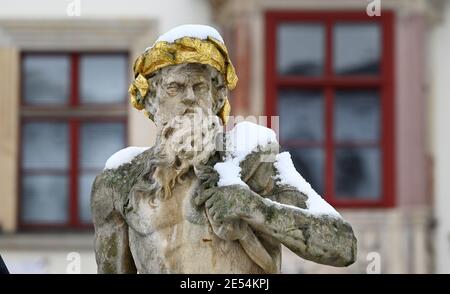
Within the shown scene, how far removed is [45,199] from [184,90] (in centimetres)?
1396

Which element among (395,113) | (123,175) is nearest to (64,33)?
(395,113)

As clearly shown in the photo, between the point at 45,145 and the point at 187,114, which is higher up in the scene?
the point at 187,114

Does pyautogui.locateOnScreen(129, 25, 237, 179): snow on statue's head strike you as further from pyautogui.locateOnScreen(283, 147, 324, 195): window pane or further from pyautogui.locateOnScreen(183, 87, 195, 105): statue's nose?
pyautogui.locateOnScreen(283, 147, 324, 195): window pane

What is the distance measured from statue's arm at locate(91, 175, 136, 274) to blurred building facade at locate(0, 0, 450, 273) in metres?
12.7

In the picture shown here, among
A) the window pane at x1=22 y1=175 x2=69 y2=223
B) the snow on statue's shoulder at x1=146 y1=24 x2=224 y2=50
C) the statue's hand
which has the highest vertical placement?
the snow on statue's shoulder at x1=146 y1=24 x2=224 y2=50

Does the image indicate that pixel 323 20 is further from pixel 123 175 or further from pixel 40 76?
pixel 123 175

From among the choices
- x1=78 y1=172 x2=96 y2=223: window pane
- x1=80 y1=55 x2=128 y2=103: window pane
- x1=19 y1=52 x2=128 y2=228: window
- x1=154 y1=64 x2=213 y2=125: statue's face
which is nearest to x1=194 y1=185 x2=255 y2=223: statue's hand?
x1=154 y1=64 x2=213 y2=125: statue's face

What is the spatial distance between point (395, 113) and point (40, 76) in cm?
308

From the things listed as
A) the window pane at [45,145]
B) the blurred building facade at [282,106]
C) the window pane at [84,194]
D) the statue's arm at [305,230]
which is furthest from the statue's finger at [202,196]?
the window pane at [45,145]

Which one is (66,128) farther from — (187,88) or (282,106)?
(187,88)

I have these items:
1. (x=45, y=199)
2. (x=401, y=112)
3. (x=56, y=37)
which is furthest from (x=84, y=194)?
(x=401, y=112)

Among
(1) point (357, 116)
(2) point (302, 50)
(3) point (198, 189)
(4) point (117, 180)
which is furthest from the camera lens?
(1) point (357, 116)

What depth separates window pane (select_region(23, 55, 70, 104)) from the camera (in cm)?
1909

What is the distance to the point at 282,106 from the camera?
741 inches
